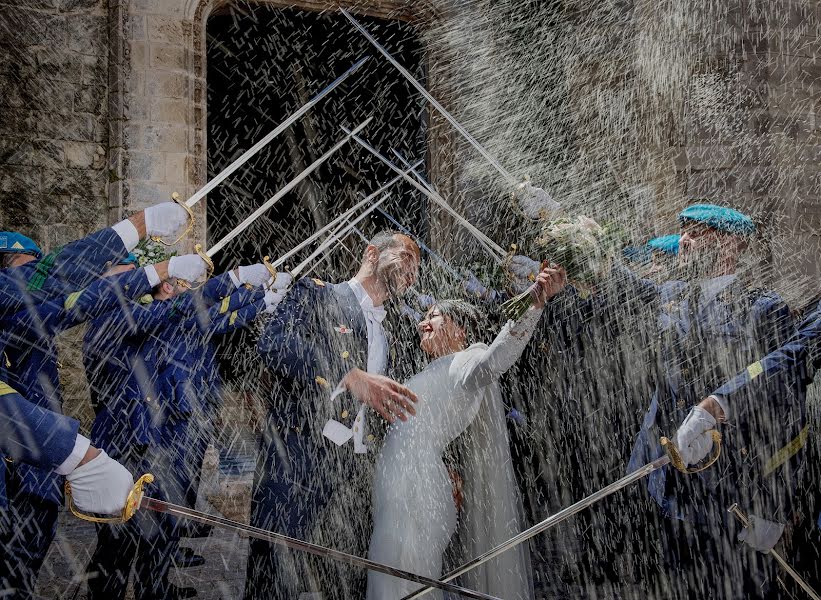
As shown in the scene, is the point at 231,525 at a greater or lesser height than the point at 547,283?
lesser

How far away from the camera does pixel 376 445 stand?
3770 millimetres

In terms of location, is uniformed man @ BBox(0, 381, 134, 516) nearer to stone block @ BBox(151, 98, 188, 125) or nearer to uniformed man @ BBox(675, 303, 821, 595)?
uniformed man @ BBox(675, 303, 821, 595)

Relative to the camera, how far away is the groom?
3.69m

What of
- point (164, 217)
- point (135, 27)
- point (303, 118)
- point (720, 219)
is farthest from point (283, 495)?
point (303, 118)

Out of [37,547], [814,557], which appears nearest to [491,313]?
[814,557]

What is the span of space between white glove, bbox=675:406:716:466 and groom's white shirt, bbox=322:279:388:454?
1.23m

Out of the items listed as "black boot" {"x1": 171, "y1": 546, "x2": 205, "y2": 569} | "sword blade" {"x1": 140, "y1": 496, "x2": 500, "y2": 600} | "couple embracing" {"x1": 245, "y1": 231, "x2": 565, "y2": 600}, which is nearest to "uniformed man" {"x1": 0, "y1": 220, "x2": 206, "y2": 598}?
"sword blade" {"x1": 140, "y1": 496, "x2": 500, "y2": 600}

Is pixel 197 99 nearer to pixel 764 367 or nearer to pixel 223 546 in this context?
pixel 223 546

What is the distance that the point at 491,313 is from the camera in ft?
14.9

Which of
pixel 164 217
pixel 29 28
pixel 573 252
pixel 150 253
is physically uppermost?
pixel 29 28

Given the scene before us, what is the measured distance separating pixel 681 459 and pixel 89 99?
480cm

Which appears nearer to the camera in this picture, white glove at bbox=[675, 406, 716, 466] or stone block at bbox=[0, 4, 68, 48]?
white glove at bbox=[675, 406, 716, 466]

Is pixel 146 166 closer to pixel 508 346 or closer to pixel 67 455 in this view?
pixel 508 346

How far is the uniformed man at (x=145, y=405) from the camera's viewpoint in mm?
4031
